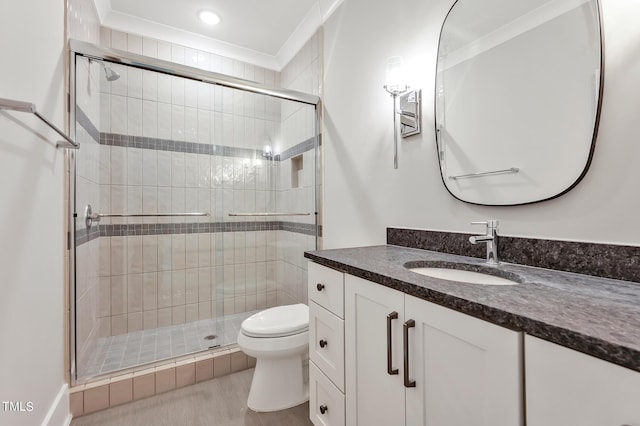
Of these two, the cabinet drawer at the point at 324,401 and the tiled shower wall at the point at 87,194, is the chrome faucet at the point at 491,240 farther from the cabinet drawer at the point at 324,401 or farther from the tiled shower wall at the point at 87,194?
the tiled shower wall at the point at 87,194

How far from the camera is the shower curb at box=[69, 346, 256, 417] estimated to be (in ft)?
4.99

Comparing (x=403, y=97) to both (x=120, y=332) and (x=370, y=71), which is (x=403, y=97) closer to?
(x=370, y=71)

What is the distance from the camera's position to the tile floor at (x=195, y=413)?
145 centimetres

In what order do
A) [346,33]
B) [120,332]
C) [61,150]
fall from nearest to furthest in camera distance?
[61,150]
[346,33]
[120,332]

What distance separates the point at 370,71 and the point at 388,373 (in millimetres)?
1619

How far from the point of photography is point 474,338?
0.63 m

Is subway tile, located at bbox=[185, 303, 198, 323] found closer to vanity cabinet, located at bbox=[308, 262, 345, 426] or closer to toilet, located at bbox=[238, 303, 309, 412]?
toilet, located at bbox=[238, 303, 309, 412]

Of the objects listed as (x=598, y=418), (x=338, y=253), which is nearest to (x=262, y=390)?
(x=338, y=253)

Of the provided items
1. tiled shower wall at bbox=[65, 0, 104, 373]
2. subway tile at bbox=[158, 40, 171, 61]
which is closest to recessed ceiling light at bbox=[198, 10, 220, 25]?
subway tile at bbox=[158, 40, 171, 61]

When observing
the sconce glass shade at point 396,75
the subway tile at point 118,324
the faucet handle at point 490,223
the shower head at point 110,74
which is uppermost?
the shower head at point 110,74

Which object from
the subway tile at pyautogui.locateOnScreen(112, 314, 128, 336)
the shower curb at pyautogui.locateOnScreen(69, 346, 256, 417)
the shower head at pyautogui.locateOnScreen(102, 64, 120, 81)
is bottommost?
the shower curb at pyautogui.locateOnScreen(69, 346, 256, 417)

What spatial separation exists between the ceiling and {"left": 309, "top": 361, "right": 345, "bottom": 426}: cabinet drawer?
236cm

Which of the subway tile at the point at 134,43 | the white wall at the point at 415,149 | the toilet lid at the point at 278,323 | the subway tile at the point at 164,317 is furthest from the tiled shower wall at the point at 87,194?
the white wall at the point at 415,149

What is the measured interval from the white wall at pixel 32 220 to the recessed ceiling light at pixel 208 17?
1.00 m
